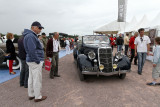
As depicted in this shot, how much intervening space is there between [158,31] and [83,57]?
20.1 feet

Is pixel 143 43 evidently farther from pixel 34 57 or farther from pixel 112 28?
pixel 112 28

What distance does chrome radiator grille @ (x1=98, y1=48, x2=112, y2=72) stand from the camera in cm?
367

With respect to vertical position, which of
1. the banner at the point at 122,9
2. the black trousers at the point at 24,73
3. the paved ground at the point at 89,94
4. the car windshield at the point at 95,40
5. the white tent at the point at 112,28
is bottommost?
the paved ground at the point at 89,94

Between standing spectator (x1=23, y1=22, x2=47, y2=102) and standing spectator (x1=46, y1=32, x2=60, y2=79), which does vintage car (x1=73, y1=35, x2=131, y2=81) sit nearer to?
standing spectator (x1=46, y1=32, x2=60, y2=79)

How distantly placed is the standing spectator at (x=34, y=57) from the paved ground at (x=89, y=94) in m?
0.31

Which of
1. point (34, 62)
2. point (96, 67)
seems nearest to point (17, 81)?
point (34, 62)

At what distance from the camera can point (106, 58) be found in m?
3.77

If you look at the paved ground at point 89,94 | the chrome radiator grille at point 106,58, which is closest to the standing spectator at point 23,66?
the paved ground at point 89,94

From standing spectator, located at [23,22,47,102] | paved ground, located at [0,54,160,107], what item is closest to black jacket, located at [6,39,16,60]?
paved ground, located at [0,54,160,107]

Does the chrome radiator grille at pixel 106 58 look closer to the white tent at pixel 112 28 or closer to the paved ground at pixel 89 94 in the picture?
the paved ground at pixel 89 94

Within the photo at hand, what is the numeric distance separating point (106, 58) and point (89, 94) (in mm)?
1443

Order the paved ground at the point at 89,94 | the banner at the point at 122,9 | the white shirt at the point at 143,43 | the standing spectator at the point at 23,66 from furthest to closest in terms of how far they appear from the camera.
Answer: the banner at the point at 122,9, the white shirt at the point at 143,43, the standing spectator at the point at 23,66, the paved ground at the point at 89,94

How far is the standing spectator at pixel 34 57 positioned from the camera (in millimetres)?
2252

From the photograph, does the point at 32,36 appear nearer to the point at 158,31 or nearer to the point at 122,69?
the point at 122,69
